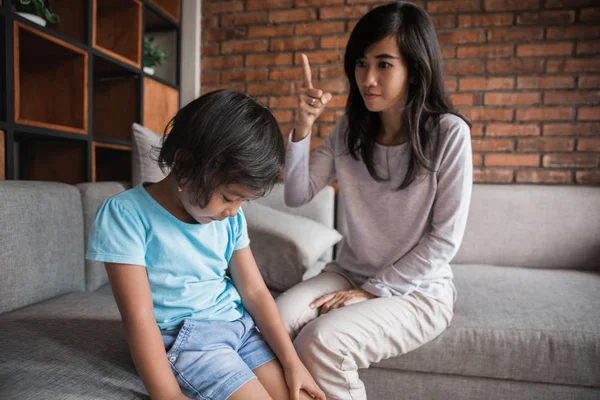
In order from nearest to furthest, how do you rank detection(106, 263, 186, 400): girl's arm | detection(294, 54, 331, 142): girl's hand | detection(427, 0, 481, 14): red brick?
detection(106, 263, 186, 400): girl's arm → detection(294, 54, 331, 142): girl's hand → detection(427, 0, 481, 14): red brick

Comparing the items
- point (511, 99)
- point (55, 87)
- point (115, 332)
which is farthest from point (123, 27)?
point (511, 99)

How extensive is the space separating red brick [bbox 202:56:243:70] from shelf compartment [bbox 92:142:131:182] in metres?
0.73

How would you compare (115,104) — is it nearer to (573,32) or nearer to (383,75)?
(383,75)

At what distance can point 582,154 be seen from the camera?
1950 mm

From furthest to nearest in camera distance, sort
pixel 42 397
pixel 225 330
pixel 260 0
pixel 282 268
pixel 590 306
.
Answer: pixel 260 0 < pixel 282 268 < pixel 590 306 < pixel 225 330 < pixel 42 397

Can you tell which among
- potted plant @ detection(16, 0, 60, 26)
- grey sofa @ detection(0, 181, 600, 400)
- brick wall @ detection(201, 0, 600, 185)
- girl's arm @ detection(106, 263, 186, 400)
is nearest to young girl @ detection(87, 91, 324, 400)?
girl's arm @ detection(106, 263, 186, 400)

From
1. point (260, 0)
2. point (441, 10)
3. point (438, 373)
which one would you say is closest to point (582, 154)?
point (441, 10)

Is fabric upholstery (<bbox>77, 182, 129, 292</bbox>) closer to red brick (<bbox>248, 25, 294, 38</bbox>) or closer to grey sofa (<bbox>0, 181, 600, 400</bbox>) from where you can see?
grey sofa (<bbox>0, 181, 600, 400</bbox>)

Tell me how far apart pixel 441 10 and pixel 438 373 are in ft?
5.72

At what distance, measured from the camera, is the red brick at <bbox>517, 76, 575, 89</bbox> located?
1934 millimetres

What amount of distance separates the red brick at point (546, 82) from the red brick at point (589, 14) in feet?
0.90

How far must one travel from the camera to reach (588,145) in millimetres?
1941

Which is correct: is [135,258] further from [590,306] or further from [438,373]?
[590,306]

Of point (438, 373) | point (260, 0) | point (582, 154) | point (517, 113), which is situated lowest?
point (438, 373)
